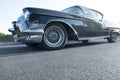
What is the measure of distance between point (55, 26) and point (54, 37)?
0.32 metres

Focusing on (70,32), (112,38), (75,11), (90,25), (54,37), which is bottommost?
(112,38)

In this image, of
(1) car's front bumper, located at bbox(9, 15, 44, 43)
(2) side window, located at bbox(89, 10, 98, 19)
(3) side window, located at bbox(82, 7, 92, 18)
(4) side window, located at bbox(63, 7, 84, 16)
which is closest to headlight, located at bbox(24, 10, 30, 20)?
(1) car's front bumper, located at bbox(9, 15, 44, 43)

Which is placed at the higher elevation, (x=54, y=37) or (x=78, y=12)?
(x=78, y=12)

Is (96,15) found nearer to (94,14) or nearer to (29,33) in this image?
(94,14)

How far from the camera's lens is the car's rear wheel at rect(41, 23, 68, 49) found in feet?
17.7

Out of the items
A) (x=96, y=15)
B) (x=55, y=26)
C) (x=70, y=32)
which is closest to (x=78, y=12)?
(x=70, y=32)

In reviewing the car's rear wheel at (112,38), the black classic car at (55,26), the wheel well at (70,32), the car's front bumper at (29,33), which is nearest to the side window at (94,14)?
the black classic car at (55,26)

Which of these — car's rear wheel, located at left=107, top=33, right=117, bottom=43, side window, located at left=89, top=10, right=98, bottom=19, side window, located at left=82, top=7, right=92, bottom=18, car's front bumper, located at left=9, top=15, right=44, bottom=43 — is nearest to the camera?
car's front bumper, located at left=9, top=15, right=44, bottom=43

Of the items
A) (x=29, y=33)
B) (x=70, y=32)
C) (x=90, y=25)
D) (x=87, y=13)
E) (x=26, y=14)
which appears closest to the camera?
(x=29, y=33)

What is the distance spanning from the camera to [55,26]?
552 centimetres

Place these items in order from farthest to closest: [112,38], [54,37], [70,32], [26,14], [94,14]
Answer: [112,38] < [94,14] < [70,32] < [54,37] < [26,14]

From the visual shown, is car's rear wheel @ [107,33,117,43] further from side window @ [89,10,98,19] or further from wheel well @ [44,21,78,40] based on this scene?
wheel well @ [44,21,78,40]

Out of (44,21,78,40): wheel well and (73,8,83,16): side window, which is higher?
(73,8,83,16): side window

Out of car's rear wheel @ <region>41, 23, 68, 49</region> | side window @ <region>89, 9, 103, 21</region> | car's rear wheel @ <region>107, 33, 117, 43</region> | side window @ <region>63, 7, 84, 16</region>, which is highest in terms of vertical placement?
side window @ <region>63, 7, 84, 16</region>
